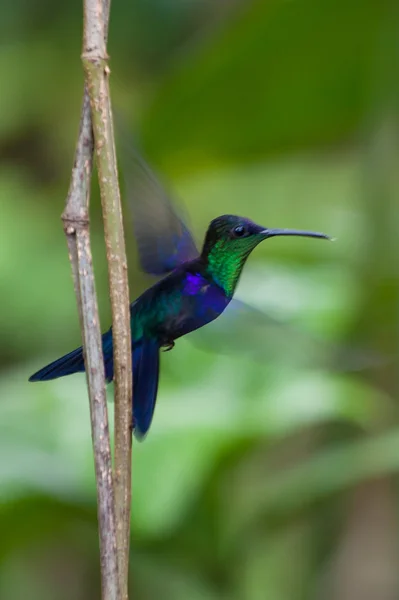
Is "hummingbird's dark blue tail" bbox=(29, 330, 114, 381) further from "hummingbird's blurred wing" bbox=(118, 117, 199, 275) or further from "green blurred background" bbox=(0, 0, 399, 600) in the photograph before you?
"green blurred background" bbox=(0, 0, 399, 600)

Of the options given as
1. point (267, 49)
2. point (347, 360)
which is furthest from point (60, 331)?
point (347, 360)

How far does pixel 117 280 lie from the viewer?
0.50 meters

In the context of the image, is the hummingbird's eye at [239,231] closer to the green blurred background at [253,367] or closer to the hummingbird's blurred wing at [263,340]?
the hummingbird's blurred wing at [263,340]

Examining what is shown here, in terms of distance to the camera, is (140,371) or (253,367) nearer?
(140,371)

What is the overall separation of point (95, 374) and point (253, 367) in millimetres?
1205

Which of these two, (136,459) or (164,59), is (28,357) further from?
(164,59)

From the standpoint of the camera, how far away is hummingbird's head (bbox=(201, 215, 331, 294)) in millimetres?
534

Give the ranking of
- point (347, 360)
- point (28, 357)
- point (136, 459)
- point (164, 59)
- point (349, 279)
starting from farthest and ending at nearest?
point (164, 59) → point (28, 357) → point (349, 279) → point (136, 459) → point (347, 360)

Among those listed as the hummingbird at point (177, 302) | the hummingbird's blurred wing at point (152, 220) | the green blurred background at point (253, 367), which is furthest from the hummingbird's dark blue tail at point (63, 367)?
the green blurred background at point (253, 367)

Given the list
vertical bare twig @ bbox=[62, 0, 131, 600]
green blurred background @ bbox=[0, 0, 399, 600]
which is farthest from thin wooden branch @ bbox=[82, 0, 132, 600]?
green blurred background @ bbox=[0, 0, 399, 600]

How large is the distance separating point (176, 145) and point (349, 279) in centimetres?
40

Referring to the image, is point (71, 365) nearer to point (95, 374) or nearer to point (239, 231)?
point (95, 374)

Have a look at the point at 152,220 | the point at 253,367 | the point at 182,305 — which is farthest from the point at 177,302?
the point at 253,367

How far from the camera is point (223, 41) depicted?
1725mm
